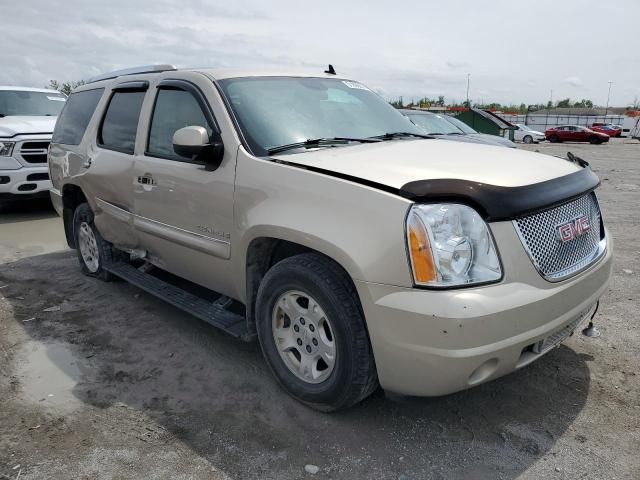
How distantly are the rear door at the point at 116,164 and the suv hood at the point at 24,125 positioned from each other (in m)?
4.39

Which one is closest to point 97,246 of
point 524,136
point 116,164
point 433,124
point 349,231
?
point 116,164

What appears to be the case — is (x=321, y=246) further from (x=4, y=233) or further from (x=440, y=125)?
(x=440, y=125)

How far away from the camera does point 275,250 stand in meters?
3.16

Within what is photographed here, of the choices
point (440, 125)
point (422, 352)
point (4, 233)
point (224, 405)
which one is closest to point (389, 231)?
point (422, 352)

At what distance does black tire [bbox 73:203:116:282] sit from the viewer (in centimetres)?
492

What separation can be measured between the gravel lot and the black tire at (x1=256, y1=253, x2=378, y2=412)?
0.17 metres

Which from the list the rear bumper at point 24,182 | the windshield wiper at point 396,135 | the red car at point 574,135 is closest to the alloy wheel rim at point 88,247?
the windshield wiper at point 396,135

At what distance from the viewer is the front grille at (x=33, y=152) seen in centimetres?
823

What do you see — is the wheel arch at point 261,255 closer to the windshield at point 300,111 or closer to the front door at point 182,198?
the front door at point 182,198

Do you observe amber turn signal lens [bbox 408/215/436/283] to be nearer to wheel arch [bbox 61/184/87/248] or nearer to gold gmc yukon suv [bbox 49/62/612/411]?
gold gmc yukon suv [bbox 49/62/612/411]

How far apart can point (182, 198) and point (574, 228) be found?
2354 millimetres

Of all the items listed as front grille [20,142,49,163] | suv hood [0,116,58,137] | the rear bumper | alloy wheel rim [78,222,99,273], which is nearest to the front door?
alloy wheel rim [78,222,99,273]

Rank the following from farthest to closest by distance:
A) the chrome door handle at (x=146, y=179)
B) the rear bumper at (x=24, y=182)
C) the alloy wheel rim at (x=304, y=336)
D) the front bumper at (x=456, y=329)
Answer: the rear bumper at (x=24, y=182), the chrome door handle at (x=146, y=179), the alloy wheel rim at (x=304, y=336), the front bumper at (x=456, y=329)

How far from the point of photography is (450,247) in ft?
7.71
